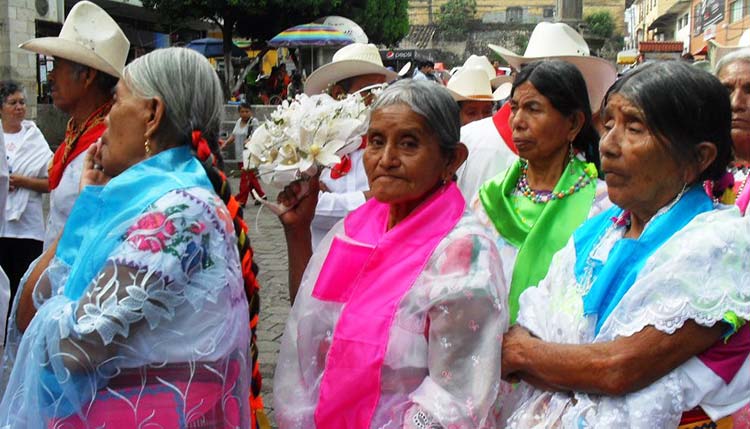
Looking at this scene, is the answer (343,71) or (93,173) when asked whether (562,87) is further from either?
Result: (343,71)

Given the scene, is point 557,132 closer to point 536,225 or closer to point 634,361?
point 536,225

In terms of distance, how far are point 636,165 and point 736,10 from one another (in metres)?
41.5

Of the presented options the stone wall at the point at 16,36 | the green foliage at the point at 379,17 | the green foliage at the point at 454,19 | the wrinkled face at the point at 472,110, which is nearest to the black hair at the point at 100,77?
the wrinkled face at the point at 472,110

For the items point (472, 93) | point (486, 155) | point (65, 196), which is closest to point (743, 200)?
point (486, 155)

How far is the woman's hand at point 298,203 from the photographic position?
3174mm

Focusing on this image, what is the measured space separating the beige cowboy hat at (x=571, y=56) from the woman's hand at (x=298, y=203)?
2065 mm

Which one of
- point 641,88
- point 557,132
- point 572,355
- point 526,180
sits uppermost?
point 641,88

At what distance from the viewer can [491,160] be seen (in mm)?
4109

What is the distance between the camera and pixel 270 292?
7922 mm

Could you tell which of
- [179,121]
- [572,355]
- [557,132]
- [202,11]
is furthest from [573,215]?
[202,11]

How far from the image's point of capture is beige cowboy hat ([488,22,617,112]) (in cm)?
477

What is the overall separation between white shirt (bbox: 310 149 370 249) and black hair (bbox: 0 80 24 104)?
3.12 meters

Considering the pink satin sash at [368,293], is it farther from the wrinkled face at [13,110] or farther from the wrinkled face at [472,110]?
the wrinkled face at [13,110]

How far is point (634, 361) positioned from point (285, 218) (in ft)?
5.24
